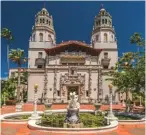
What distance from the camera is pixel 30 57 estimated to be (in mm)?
54344

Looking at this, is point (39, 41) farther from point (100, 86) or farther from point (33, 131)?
point (33, 131)

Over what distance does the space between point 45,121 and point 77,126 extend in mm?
2898

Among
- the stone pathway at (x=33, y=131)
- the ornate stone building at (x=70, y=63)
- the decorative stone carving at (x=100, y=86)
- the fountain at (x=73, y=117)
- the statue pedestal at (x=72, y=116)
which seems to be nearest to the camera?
the stone pathway at (x=33, y=131)

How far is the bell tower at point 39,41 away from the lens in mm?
54312

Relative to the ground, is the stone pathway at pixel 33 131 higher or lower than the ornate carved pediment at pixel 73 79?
lower

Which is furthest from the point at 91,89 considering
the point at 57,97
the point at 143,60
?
the point at 143,60

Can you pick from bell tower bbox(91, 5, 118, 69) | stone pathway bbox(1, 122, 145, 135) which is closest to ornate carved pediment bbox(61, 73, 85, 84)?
bell tower bbox(91, 5, 118, 69)

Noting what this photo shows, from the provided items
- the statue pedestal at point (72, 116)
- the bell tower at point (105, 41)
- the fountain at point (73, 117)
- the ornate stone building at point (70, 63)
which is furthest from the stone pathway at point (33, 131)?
the bell tower at point (105, 41)

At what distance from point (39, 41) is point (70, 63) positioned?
32.5 feet

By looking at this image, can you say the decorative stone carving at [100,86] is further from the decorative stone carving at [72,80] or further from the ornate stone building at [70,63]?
the decorative stone carving at [72,80]

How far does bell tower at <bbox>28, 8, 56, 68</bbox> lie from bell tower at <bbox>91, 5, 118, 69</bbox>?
35.8 feet

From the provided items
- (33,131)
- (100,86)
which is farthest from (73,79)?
(33,131)

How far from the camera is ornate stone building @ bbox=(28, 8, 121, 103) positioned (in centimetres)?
4844

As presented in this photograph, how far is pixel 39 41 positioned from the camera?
2163 inches
